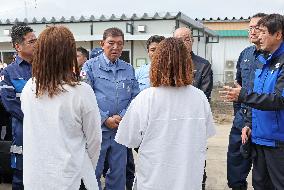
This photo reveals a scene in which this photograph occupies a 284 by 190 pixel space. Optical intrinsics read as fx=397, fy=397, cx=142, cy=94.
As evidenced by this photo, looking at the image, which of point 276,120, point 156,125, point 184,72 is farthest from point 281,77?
point 156,125

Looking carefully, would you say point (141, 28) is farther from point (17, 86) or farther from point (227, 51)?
point (227, 51)

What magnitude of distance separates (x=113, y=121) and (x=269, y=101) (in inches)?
55.2

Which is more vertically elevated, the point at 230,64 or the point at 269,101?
the point at 230,64

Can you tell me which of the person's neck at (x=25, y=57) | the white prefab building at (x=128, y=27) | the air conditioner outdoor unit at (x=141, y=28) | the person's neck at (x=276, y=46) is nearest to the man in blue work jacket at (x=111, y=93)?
the person's neck at (x=25, y=57)

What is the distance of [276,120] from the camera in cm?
324

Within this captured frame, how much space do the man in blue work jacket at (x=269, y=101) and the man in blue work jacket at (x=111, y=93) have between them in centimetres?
107

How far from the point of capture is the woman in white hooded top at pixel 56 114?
2383 millimetres

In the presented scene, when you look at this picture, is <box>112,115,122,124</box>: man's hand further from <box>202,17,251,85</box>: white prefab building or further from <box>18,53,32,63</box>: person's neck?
<box>202,17,251,85</box>: white prefab building

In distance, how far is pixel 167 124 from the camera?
2.66m

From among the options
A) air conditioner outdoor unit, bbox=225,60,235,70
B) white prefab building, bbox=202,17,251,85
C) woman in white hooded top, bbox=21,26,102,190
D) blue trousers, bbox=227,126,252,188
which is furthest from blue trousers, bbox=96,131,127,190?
air conditioner outdoor unit, bbox=225,60,235,70

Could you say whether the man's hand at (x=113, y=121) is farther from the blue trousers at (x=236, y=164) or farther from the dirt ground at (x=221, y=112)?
the dirt ground at (x=221, y=112)

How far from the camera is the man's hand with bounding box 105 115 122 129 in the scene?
3.68 metres

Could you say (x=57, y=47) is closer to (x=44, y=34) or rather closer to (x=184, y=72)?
(x=44, y=34)

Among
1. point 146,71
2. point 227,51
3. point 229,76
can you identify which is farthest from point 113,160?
point 227,51
